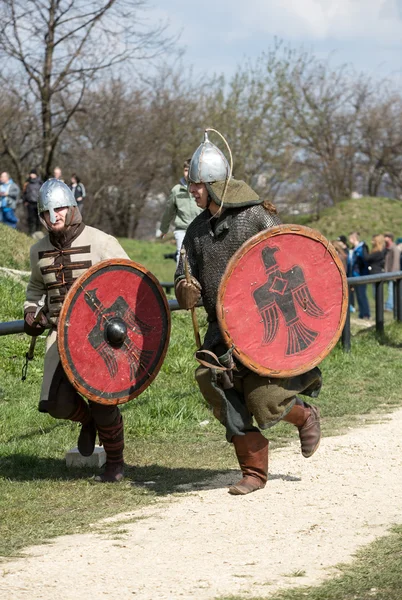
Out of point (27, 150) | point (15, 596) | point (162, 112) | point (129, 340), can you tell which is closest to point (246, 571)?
point (15, 596)

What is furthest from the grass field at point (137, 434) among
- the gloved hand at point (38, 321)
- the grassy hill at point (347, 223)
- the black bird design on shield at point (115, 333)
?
the grassy hill at point (347, 223)

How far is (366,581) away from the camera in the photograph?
3.86 meters

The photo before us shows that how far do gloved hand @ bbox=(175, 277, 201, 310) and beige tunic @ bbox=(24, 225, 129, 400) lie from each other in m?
0.51

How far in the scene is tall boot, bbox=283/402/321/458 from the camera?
5566 millimetres

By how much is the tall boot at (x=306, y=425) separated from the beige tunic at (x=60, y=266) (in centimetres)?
124

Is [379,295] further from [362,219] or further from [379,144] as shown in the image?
[379,144]

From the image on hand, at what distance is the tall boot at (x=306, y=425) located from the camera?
557 centimetres

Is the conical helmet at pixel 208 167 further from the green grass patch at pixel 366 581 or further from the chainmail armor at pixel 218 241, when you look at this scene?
the green grass patch at pixel 366 581

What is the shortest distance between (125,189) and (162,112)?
2844 mm

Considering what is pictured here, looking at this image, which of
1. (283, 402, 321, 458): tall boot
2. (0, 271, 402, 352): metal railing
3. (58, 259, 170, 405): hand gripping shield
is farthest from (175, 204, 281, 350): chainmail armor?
(0, 271, 402, 352): metal railing

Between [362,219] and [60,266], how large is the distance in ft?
91.5

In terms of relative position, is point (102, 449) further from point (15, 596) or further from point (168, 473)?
point (15, 596)

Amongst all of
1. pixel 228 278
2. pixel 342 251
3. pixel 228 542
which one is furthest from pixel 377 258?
pixel 228 542

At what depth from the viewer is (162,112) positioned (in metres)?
34.4
